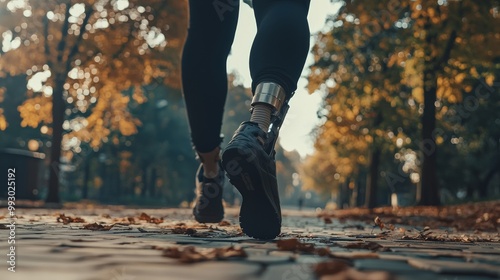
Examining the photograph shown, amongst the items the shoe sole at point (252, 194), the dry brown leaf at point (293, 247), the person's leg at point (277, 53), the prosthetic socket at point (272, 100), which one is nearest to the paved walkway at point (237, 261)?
the dry brown leaf at point (293, 247)

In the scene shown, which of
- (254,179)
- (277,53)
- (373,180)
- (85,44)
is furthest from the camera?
(373,180)

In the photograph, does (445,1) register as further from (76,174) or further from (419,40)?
(76,174)

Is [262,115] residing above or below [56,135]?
below

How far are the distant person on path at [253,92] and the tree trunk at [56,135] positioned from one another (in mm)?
12517

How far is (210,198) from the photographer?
403 centimetres

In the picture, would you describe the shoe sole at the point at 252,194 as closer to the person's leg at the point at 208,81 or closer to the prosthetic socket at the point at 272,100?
the prosthetic socket at the point at 272,100

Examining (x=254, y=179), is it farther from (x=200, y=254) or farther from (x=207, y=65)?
(x=207, y=65)

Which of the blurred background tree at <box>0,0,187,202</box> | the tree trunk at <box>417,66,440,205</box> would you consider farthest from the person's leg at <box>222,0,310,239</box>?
the tree trunk at <box>417,66,440,205</box>

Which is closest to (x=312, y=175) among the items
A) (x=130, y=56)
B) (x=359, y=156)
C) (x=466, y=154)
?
(x=466, y=154)

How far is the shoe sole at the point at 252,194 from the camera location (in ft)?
8.54

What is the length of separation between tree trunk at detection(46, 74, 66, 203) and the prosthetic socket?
13512 millimetres

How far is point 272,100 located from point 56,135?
14456 millimetres

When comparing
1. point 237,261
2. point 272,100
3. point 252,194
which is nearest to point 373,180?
point 272,100

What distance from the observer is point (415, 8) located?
40.8ft
